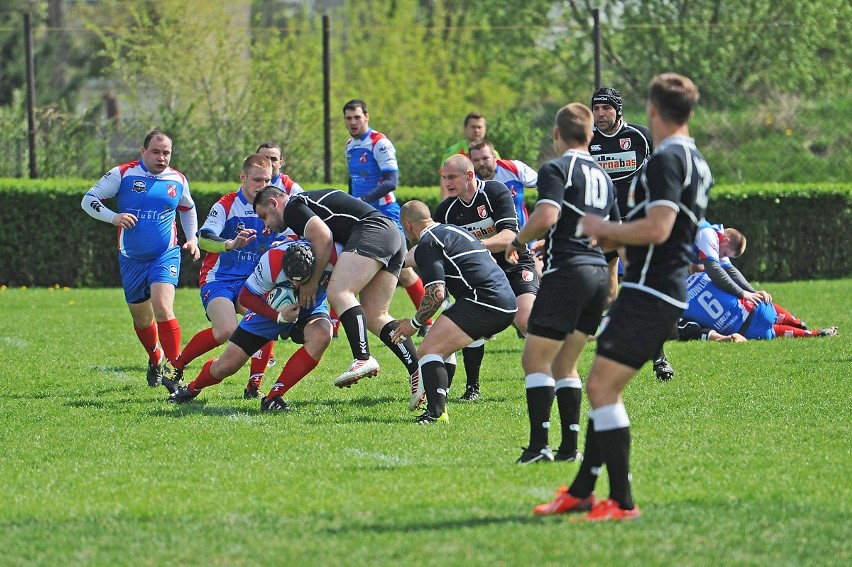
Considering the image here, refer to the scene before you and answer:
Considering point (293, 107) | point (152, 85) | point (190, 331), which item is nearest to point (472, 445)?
point (190, 331)

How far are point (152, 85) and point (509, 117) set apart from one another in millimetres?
8772

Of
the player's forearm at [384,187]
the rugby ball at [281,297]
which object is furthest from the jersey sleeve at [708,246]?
the rugby ball at [281,297]

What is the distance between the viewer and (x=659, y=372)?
970 cm

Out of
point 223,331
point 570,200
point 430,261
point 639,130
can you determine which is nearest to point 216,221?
point 223,331

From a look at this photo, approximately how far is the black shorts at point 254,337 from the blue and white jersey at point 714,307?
14.9 ft

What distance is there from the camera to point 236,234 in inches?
397

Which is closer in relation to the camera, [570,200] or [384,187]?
[570,200]

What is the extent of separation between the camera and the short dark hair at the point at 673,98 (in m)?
5.28

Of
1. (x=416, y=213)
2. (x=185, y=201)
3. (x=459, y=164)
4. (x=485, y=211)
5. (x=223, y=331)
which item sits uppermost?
(x=459, y=164)

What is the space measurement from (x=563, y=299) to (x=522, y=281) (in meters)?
3.32

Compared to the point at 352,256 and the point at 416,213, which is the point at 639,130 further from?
the point at 352,256

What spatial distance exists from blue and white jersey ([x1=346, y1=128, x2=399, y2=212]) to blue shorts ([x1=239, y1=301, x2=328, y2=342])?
3990mm

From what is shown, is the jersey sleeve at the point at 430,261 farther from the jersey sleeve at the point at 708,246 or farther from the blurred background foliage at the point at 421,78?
the blurred background foliage at the point at 421,78

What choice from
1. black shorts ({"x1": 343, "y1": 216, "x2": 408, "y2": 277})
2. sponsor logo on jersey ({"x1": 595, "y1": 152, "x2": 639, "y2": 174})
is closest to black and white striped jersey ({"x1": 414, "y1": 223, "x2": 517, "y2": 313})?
black shorts ({"x1": 343, "y1": 216, "x2": 408, "y2": 277})
